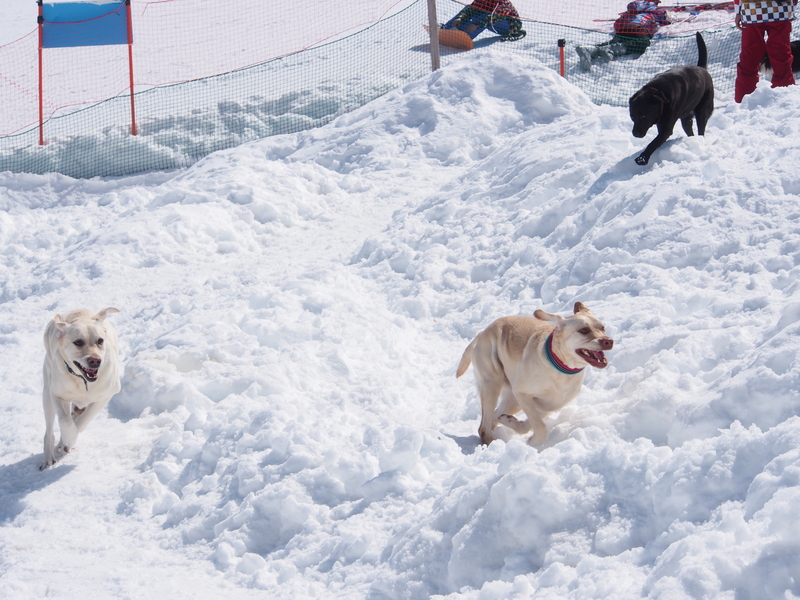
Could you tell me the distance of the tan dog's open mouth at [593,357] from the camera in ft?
12.7

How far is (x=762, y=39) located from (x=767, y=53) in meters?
0.17

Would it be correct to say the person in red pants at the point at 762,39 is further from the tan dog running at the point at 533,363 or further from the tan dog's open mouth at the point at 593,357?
the tan dog's open mouth at the point at 593,357

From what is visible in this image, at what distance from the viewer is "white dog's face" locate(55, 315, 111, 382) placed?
182 inches

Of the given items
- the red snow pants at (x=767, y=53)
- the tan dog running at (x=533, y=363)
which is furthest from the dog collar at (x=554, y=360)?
the red snow pants at (x=767, y=53)

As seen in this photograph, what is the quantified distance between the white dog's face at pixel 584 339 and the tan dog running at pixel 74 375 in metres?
2.77

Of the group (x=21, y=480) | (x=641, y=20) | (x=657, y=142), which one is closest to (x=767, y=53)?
(x=657, y=142)

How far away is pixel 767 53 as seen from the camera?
28.3 feet

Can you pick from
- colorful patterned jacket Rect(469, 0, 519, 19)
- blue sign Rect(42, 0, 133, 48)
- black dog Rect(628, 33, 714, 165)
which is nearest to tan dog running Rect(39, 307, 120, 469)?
black dog Rect(628, 33, 714, 165)

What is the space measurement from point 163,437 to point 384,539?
192 centimetres

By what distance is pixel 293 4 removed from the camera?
18.6 m

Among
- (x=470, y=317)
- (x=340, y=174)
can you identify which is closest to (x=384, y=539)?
(x=470, y=317)

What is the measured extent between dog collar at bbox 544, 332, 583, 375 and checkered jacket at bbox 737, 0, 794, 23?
6.29 m

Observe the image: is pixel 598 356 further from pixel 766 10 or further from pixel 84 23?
pixel 84 23

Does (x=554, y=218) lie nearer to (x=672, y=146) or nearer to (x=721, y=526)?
(x=672, y=146)
